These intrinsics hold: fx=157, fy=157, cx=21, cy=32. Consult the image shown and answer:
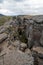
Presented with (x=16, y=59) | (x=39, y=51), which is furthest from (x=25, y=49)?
(x=16, y=59)

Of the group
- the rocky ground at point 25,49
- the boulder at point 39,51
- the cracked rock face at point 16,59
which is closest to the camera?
the cracked rock face at point 16,59

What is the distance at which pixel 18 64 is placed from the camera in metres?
11.6

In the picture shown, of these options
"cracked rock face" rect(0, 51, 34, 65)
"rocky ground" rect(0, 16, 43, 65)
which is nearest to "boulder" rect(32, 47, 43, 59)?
"rocky ground" rect(0, 16, 43, 65)

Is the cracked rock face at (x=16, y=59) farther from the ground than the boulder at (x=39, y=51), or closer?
farther from the ground

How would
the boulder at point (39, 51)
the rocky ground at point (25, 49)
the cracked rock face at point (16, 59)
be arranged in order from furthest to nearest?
the boulder at point (39, 51) → the rocky ground at point (25, 49) → the cracked rock face at point (16, 59)

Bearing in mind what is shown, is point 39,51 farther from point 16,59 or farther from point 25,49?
point 16,59

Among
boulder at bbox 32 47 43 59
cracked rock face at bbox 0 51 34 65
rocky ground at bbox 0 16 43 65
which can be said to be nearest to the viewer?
cracked rock face at bbox 0 51 34 65

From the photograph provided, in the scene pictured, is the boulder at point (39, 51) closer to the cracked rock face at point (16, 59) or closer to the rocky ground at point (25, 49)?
the rocky ground at point (25, 49)

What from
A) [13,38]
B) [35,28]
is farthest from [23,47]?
[13,38]

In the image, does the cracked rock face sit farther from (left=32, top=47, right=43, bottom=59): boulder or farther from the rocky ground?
(left=32, top=47, right=43, bottom=59): boulder

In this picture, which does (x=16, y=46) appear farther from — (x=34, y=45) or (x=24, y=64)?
(x=24, y=64)

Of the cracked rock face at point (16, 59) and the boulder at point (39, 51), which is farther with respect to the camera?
the boulder at point (39, 51)

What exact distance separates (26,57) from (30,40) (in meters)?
5.13

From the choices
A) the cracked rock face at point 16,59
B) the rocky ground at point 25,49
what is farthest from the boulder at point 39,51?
the cracked rock face at point 16,59
